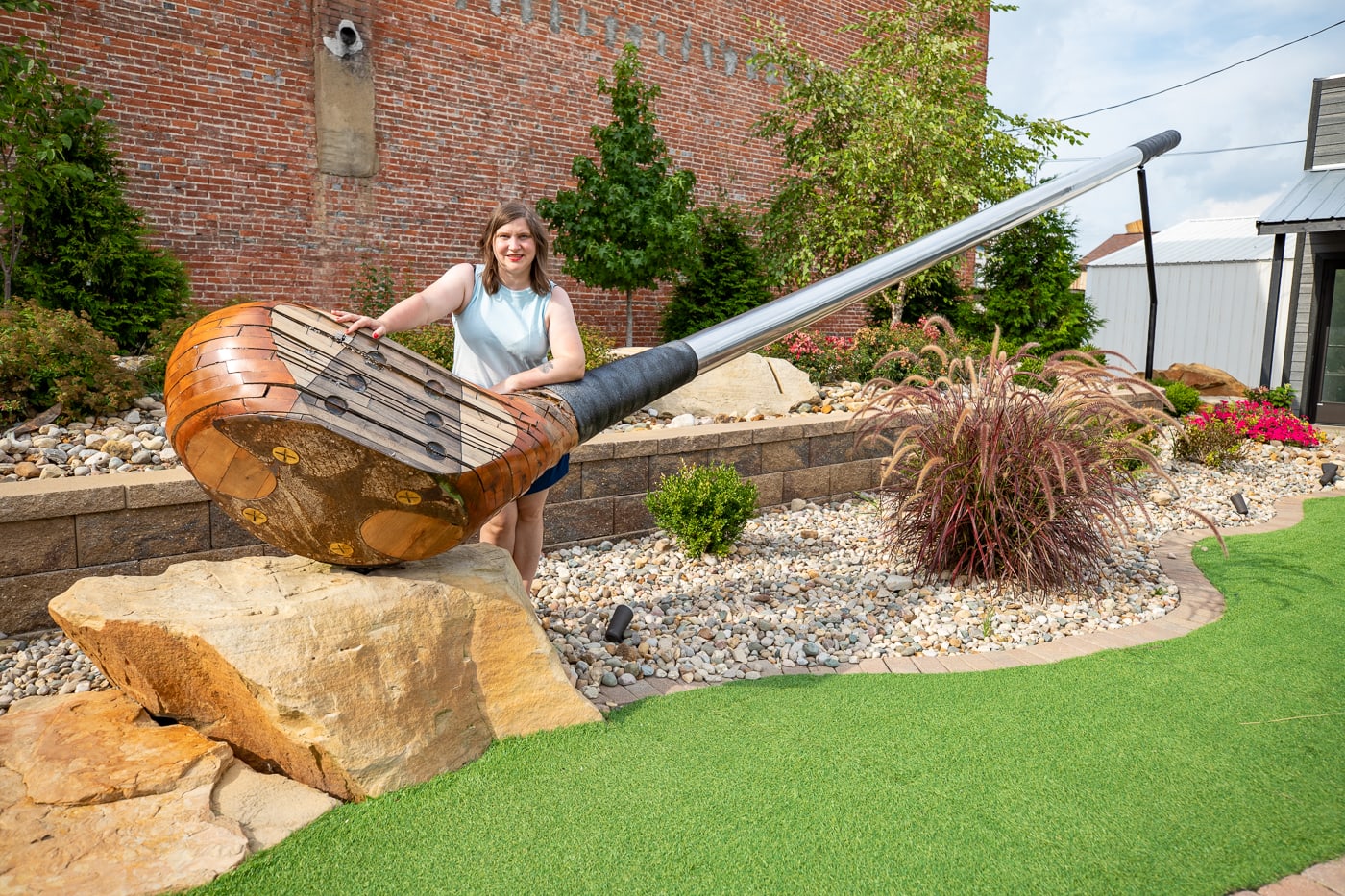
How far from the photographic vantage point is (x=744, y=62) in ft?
39.7

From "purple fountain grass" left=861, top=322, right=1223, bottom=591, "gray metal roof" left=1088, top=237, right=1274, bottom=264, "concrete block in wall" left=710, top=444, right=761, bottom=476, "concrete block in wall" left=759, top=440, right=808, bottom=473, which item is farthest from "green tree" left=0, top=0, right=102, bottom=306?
"gray metal roof" left=1088, top=237, right=1274, bottom=264

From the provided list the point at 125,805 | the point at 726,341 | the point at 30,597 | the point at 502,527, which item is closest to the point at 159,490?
the point at 30,597

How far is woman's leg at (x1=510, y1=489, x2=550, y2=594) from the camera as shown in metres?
3.10

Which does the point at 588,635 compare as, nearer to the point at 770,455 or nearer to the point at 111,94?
the point at 770,455

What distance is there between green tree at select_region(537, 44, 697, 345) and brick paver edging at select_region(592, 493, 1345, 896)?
635cm

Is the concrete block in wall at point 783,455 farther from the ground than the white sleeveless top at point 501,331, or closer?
closer

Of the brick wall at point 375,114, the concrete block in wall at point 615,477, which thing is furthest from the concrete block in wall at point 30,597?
the brick wall at point 375,114

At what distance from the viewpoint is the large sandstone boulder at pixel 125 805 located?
1.80 m

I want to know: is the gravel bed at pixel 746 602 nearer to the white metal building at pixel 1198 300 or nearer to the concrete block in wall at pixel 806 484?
the concrete block in wall at pixel 806 484

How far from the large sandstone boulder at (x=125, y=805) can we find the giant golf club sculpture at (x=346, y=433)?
639 millimetres

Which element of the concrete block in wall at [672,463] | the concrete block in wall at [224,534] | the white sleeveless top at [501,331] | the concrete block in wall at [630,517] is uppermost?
the white sleeveless top at [501,331]

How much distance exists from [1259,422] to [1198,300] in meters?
10.3

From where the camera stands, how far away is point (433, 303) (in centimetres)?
252

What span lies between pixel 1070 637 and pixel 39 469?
4.81 meters
